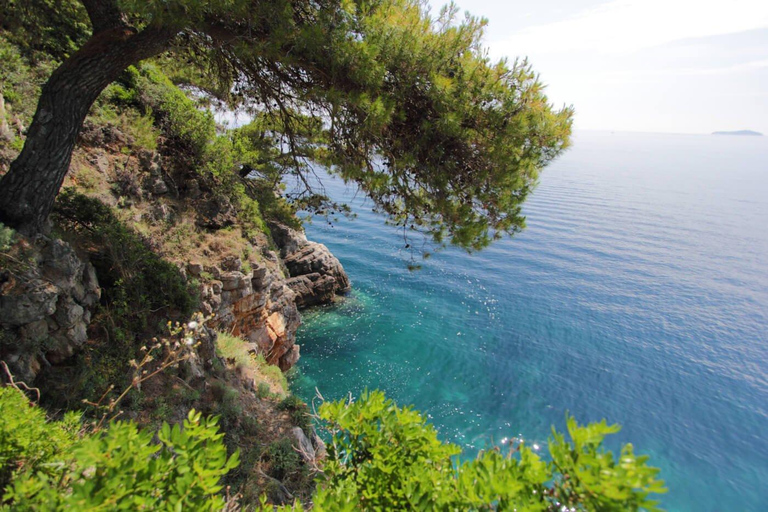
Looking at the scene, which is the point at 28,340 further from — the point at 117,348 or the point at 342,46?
the point at 342,46

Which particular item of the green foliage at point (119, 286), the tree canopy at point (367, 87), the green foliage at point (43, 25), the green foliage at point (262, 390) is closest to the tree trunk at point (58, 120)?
the tree canopy at point (367, 87)

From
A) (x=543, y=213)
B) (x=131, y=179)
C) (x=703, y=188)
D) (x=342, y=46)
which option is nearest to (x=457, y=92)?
(x=342, y=46)

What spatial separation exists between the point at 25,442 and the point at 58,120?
15.3 ft

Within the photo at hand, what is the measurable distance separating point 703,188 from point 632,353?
6188 cm

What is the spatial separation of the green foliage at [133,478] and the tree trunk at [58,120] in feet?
15.6

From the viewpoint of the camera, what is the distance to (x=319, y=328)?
1786 centimetres

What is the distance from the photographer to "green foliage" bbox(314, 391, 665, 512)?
188 centimetres

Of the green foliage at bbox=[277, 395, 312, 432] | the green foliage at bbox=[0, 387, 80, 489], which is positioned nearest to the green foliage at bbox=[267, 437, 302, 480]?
the green foliage at bbox=[277, 395, 312, 432]

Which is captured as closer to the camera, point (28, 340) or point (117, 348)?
point (28, 340)

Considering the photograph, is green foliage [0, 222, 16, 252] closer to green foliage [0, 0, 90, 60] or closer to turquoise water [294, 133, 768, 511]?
turquoise water [294, 133, 768, 511]

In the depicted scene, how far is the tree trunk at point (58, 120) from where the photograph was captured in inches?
203

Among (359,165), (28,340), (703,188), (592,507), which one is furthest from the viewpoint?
(703,188)

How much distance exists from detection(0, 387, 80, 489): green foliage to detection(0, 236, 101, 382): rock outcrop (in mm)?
2239

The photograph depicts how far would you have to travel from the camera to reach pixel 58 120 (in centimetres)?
522
